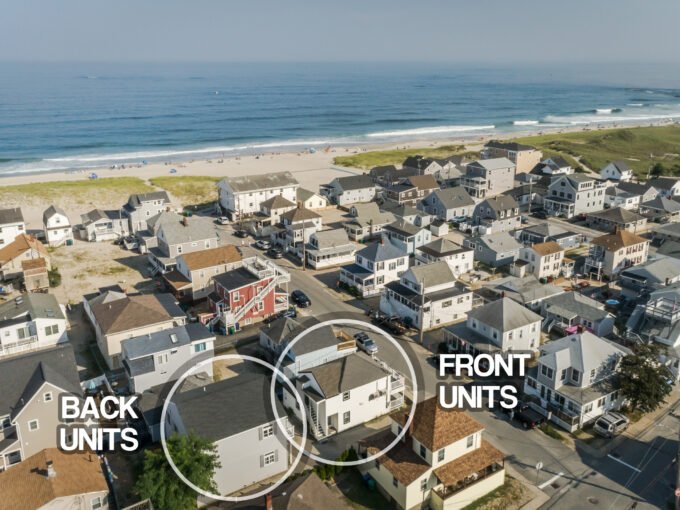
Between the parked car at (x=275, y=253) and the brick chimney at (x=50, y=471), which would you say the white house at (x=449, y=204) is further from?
the brick chimney at (x=50, y=471)

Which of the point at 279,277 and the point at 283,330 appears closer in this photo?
the point at 283,330

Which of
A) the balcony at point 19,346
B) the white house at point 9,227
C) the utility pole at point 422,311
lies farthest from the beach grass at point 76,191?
the utility pole at point 422,311

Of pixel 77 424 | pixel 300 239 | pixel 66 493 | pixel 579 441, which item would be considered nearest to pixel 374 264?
pixel 300 239

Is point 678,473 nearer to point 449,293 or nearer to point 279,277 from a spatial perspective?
point 449,293


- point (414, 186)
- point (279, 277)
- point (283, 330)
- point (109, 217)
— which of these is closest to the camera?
point (283, 330)

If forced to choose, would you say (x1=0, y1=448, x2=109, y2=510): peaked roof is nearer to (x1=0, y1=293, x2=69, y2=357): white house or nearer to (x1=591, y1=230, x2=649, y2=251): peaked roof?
(x1=0, y1=293, x2=69, y2=357): white house

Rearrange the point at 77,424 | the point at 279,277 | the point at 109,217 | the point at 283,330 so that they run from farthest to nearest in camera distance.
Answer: the point at 109,217 < the point at 279,277 < the point at 283,330 < the point at 77,424

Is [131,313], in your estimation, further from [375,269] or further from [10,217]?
[10,217]
